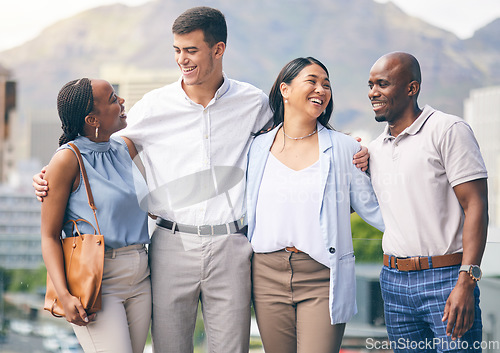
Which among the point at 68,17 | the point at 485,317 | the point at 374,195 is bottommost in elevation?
the point at 485,317

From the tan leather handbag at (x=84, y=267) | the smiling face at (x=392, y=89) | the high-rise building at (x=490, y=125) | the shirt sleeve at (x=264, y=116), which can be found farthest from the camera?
the high-rise building at (x=490, y=125)

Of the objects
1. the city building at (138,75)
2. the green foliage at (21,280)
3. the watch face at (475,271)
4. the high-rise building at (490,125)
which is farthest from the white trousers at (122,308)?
the city building at (138,75)

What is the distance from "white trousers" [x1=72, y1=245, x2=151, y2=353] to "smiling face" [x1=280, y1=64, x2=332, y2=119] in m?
0.81

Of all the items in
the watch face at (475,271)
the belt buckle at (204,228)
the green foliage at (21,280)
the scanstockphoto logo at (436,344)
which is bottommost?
the green foliage at (21,280)

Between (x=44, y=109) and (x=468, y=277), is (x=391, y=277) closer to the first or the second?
(x=468, y=277)

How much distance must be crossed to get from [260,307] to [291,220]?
36 cm

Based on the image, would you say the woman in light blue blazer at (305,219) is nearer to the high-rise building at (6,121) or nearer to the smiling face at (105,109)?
the smiling face at (105,109)

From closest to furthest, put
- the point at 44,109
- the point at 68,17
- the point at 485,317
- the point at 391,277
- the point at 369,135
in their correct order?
the point at 391,277 < the point at 485,317 < the point at 369,135 < the point at 44,109 < the point at 68,17

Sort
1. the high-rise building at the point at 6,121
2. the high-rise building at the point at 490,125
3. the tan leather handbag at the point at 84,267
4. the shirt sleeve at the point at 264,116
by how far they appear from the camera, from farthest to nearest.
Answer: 1. the high-rise building at the point at 6,121
2. the high-rise building at the point at 490,125
3. the shirt sleeve at the point at 264,116
4. the tan leather handbag at the point at 84,267

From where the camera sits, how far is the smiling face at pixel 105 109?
6.85 ft

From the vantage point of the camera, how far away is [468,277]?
6.55 feet

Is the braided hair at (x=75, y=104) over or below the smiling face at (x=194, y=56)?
below

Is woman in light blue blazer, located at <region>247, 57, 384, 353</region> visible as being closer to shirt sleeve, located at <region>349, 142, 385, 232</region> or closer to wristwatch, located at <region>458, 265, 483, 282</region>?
shirt sleeve, located at <region>349, 142, 385, 232</region>

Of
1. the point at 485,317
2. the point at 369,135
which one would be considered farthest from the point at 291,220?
the point at 369,135
